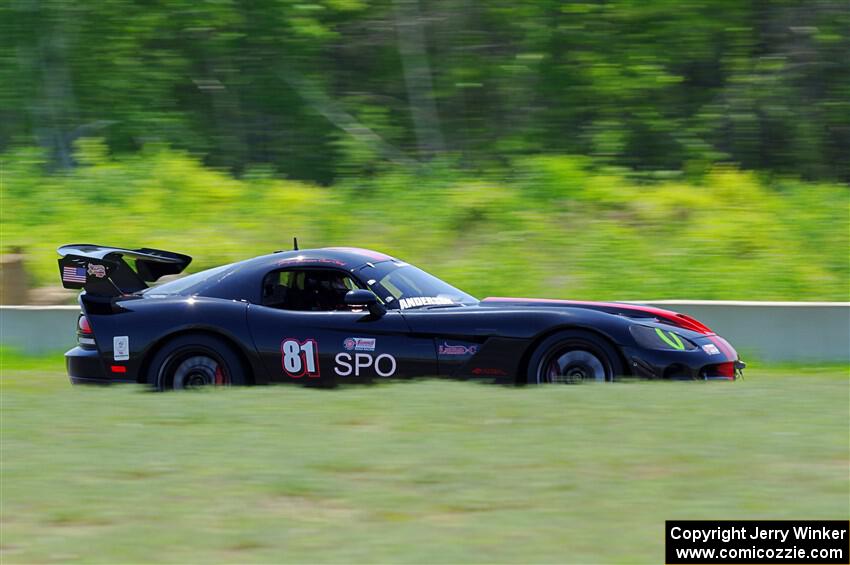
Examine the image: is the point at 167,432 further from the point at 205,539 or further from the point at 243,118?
the point at 243,118

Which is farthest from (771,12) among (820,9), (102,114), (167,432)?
(167,432)

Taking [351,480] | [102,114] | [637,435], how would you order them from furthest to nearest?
[102,114] < [637,435] < [351,480]

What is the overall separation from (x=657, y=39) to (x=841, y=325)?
9.44 metres

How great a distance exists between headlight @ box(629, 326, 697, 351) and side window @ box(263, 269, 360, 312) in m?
2.21

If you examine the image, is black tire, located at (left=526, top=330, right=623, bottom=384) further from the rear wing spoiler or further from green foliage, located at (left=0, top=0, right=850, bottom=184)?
green foliage, located at (left=0, top=0, right=850, bottom=184)

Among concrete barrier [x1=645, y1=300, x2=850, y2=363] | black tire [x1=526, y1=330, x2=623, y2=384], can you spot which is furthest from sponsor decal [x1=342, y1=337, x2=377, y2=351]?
concrete barrier [x1=645, y1=300, x2=850, y2=363]

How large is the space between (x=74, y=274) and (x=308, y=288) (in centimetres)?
192

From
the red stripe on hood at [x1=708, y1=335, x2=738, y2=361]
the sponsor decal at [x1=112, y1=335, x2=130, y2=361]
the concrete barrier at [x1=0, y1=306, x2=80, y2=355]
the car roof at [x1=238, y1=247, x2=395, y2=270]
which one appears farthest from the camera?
the concrete barrier at [x1=0, y1=306, x2=80, y2=355]

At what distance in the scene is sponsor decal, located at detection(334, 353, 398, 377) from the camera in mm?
8203

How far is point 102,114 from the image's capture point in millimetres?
21328

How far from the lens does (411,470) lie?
5.52m

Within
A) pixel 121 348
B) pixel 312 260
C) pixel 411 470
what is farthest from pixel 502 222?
pixel 411 470

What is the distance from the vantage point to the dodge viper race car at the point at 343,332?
8.12m

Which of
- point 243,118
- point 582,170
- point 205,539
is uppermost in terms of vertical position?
point 243,118
